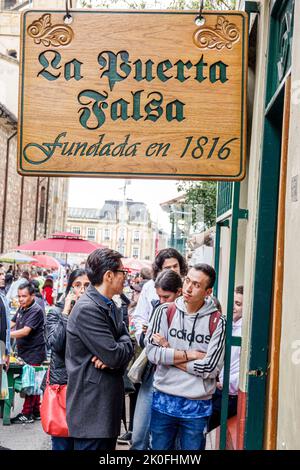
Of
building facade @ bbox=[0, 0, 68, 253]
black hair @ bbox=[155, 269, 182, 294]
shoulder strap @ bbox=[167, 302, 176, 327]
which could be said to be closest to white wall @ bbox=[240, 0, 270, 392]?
shoulder strap @ bbox=[167, 302, 176, 327]

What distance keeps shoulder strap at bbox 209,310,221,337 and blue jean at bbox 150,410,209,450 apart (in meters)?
0.58

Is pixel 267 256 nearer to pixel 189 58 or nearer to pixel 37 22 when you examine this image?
pixel 189 58

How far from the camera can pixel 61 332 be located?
535 cm

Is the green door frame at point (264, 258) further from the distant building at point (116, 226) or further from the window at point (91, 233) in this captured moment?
the window at point (91, 233)

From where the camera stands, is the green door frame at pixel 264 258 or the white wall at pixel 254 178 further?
the white wall at pixel 254 178

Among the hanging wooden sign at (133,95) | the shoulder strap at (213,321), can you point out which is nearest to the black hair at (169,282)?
the shoulder strap at (213,321)

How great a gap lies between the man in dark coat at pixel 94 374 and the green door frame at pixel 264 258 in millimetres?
882

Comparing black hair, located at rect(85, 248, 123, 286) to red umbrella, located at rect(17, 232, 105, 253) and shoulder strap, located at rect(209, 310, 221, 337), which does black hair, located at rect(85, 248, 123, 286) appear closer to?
shoulder strap, located at rect(209, 310, 221, 337)

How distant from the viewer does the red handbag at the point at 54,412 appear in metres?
5.27

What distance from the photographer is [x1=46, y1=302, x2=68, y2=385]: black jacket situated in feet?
17.7

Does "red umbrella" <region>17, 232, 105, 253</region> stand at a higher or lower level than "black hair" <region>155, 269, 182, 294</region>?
higher

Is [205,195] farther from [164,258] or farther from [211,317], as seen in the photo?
[211,317]
